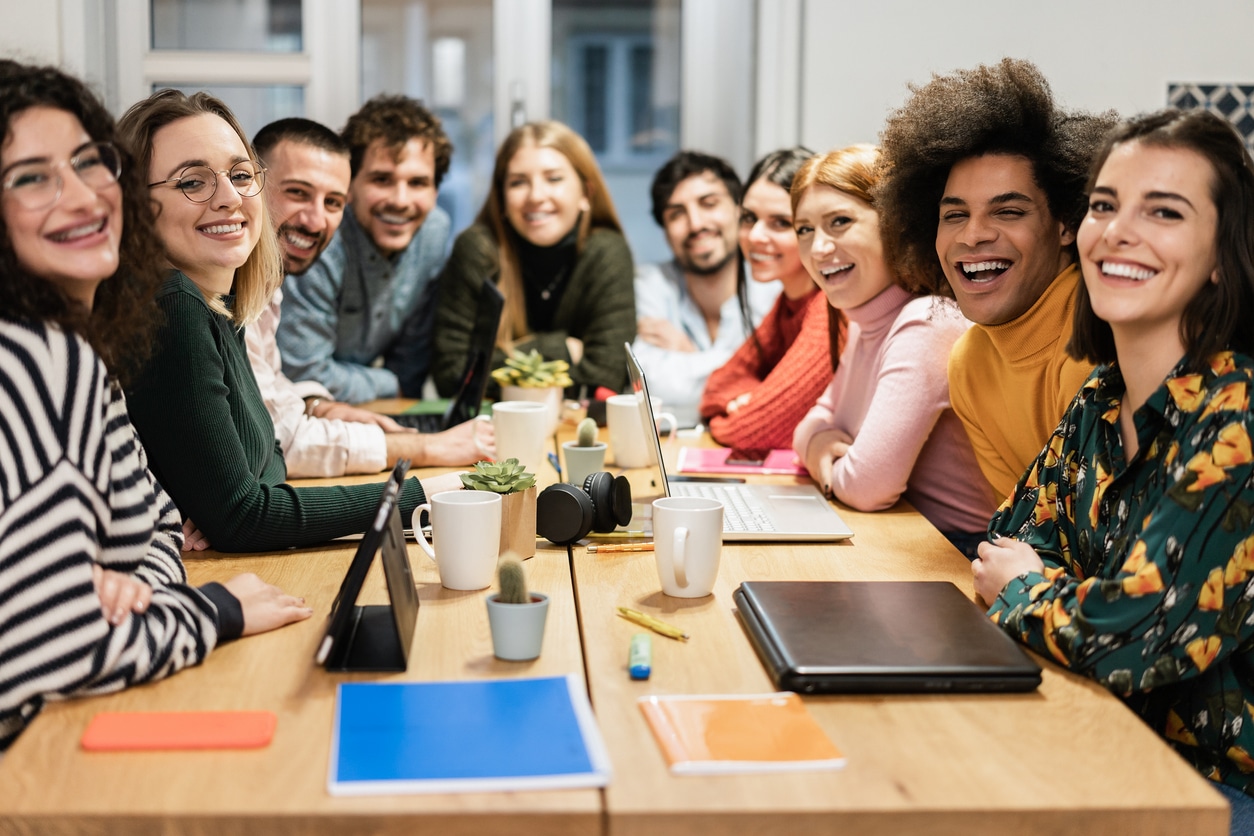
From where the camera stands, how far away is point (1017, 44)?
3613 mm

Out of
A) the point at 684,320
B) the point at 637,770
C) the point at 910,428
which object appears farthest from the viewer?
the point at 684,320

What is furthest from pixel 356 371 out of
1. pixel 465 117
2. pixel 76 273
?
pixel 76 273

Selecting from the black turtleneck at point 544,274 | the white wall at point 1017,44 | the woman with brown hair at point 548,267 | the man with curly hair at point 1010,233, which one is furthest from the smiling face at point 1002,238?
the white wall at point 1017,44

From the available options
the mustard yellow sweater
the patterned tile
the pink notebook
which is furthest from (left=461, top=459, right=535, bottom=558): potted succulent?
the patterned tile

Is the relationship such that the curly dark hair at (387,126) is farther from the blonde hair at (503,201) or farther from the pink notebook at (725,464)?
the pink notebook at (725,464)

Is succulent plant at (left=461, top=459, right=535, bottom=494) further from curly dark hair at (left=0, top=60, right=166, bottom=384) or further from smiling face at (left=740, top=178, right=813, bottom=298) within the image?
smiling face at (left=740, top=178, right=813, bottom=298)

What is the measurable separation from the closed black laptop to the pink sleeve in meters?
0.49

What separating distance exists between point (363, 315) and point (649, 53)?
1596 millimetres

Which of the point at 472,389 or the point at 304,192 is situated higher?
the point at 304,192

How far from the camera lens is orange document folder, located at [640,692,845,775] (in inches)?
36.6

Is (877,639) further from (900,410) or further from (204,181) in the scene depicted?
(204,181)

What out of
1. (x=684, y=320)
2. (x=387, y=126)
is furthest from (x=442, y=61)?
(x=684, y=320)

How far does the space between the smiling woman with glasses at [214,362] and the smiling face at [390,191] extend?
3.90 feet

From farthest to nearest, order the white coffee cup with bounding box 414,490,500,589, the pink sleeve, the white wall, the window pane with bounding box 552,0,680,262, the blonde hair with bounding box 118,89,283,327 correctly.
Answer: the window pane with bounding box 552,0,680,262 → the white wall → the pink sleeve → the blonde hair with bounding box 118,89,283,327 → the white coffee cup with bounding box 414,490,500,589
